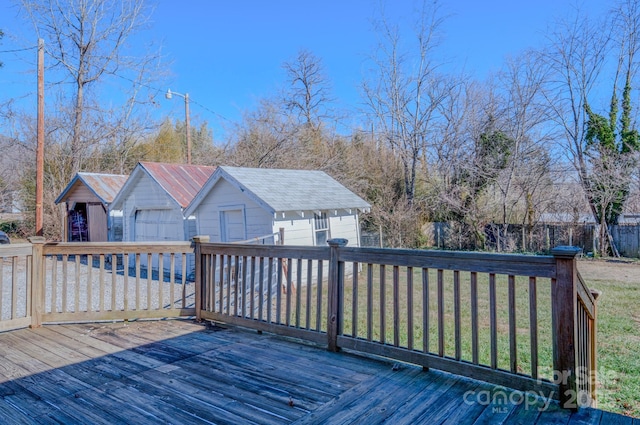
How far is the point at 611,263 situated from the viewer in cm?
1208

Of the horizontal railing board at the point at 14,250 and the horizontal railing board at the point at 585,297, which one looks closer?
the horizontal railing board at the point at 585,297

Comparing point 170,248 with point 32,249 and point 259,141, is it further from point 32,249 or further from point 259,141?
point 259,141

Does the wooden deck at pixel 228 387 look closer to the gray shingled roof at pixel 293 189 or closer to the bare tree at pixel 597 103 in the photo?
the gray shingled roof at pixel 293 189

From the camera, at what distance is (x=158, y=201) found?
37.8 feet

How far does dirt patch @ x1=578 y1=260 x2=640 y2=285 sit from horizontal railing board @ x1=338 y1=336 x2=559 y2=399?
8.73 metres

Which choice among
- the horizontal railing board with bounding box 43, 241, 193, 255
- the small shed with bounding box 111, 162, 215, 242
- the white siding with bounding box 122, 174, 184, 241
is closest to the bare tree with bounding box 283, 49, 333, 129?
the small shed with bounding box 111, 162, 215, 242

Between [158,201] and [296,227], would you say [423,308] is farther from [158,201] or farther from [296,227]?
[158,201]

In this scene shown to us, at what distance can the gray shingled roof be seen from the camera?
30.7 feet

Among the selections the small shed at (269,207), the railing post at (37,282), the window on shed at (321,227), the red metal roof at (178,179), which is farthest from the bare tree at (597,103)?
the railing post at (37,282)

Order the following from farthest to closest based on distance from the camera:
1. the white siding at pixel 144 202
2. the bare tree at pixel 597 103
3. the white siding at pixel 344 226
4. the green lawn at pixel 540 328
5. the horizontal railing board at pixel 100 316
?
the bare tree at pixel 597 103 < the white siding at pixel 144 202 < the white siding at pixel 344 226 < the horizontal railing board at pixel 100 316 < the green lawn at pixel 540 328

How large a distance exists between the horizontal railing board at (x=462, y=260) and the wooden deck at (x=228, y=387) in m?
0.77

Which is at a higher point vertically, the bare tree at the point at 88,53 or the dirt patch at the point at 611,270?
the bare tree at the point at 88,53

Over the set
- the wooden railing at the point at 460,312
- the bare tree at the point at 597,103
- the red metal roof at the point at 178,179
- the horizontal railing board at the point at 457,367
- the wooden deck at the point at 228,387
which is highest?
the bare tree at the point at 597,103

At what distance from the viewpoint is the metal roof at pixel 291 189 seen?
9.32m
